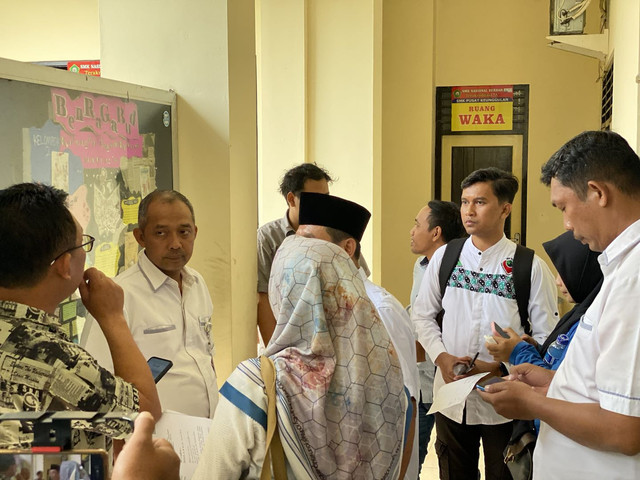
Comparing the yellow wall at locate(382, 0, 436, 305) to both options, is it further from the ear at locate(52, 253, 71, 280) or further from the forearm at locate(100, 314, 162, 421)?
the ear at locate(52, 253, 71, 280)

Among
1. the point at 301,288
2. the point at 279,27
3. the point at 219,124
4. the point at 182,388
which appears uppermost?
the point at 279,27

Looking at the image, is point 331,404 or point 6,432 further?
point 331,404

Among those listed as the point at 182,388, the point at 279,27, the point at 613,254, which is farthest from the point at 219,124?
the point at 279,27

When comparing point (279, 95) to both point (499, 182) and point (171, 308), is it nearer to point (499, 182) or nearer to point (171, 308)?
point (499, 182)

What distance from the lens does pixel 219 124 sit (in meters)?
2.93

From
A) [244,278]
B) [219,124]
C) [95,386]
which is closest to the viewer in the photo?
[95,386]

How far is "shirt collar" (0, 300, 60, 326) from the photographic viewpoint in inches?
50.4

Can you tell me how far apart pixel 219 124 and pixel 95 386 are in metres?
1.81

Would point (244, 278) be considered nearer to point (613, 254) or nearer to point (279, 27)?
point (613, 254)

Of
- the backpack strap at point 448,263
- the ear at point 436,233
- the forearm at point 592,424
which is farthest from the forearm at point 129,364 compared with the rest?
the ear at point 436,233

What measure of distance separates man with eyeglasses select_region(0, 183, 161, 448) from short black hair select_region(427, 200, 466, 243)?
91.3 inches

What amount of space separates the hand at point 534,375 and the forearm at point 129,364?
1.13 metres

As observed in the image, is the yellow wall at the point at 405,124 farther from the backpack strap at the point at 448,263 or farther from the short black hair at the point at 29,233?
the short black hair at the point at 29,233

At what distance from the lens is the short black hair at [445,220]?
3508mm
